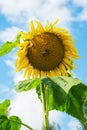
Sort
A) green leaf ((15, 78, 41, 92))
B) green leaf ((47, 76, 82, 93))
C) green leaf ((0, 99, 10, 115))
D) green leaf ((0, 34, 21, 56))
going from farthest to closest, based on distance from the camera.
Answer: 1. green leaf ((0, 99, 10, 115))
2. green leaf ((0, 34, 21, 56))
3. green leaf ((15, 78, 41, 92))
4. green leaf ((47, 76, 82, 93))

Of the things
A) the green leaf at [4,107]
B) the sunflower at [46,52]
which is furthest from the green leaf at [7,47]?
the green leaf at [4,107]

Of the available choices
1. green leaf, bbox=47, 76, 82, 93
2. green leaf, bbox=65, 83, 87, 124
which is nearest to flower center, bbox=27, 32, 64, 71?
green leaf, bbox=65, 83, 87, 124

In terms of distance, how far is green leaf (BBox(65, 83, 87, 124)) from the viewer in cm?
186

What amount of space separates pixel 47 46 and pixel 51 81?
0.78 meters

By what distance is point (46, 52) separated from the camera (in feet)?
8.08

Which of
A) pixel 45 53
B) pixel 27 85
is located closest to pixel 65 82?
pixel 27 85

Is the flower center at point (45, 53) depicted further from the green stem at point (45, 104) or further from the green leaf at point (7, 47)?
the green stem at point (45, 104)

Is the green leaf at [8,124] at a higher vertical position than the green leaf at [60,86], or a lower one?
lower

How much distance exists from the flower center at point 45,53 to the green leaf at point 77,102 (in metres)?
0.55

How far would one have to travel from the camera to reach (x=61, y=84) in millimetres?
1705

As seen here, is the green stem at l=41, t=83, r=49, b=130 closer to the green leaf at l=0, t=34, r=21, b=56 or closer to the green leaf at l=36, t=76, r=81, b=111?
the green leaf at l=36, t=76, r=81, b=111

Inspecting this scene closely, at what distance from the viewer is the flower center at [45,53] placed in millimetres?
2457

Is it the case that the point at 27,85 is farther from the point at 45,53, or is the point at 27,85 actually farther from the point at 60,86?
the point at 45,53

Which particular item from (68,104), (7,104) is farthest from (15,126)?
(68,104)
